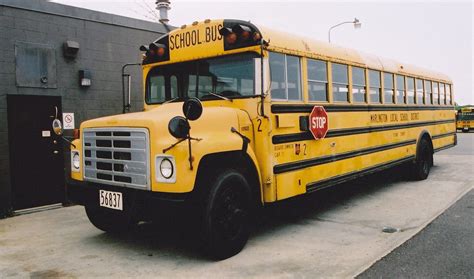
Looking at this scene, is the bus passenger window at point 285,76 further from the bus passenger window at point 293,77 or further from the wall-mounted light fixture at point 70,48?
the wall-mounted light fixture at point 70,48

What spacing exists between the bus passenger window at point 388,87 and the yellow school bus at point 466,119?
2957cm

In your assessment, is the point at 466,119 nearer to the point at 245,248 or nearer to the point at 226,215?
the point at 245,248

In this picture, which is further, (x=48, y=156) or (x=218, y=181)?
(x=48, y=156)

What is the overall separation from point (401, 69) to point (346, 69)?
8.36 feet

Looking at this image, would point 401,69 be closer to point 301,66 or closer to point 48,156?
point 301,66

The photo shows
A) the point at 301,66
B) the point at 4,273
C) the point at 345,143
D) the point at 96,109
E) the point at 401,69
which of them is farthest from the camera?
the point at 401,69

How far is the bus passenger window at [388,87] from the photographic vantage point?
7.93 m

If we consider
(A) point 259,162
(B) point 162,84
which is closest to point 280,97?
(A) point 259,162

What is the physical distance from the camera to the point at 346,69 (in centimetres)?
666

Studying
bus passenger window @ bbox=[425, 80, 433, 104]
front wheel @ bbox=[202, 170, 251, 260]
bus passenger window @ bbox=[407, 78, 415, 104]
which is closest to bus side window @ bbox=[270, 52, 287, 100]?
front wheel @ bbox=[202, 170, 251, 260]

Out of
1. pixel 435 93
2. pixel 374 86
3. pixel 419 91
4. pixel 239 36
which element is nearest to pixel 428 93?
pixel 435 93

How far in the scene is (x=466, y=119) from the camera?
111 ft

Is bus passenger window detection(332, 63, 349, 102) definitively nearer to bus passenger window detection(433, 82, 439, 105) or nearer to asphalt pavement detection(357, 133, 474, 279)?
asphalt pavement detection(357, 133, 474, 279)

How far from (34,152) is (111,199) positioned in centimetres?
345
